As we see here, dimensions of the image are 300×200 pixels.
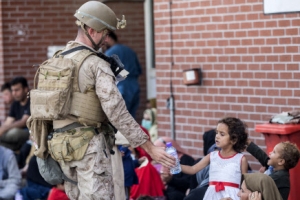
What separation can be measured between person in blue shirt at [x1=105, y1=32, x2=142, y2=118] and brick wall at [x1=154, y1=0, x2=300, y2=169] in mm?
1864

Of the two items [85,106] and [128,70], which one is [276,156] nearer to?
[85,106]

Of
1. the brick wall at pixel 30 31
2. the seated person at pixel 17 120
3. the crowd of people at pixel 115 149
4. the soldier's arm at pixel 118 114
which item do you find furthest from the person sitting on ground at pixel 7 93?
the soldier's arm at pixel 118 114

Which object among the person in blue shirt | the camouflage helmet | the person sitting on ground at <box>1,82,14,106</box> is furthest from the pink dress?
the person sitting on ground at <box>1,82,14,106</box>

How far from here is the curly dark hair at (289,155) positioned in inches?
256

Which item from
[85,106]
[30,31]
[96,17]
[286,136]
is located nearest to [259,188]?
[286,136]

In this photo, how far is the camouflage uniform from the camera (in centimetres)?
591

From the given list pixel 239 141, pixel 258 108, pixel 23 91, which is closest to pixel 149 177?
pixel 258 108

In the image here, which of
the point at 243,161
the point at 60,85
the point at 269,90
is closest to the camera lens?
the point at 60,85

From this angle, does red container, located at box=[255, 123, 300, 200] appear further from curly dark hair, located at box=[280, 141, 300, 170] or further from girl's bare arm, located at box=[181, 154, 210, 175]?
girl's bare arm, located at box=[181, 154, 210, 175]

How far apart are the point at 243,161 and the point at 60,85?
1.82m

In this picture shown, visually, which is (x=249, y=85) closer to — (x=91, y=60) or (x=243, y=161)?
(x=243, y=161)

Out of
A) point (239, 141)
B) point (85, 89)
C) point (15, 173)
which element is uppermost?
point (85, 89)

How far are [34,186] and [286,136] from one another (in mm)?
3466

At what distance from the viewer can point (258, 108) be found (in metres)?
Result: 8.27
